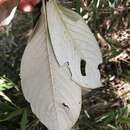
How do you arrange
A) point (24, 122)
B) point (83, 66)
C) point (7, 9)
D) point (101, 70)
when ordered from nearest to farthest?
point (7, 9), point (83, 66), point (24, 122), point (101, 70)

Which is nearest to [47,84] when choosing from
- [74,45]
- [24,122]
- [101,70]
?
[74,45]

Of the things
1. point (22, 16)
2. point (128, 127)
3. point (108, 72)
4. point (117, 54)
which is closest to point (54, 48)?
point (128, 127)

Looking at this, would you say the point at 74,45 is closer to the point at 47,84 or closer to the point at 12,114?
the point at 47,84

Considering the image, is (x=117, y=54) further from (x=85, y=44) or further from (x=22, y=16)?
(x=85, y=44)

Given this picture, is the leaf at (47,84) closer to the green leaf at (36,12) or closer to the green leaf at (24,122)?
the green leaf at (36,12)

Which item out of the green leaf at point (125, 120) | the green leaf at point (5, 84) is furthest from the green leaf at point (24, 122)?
the green leaf at point (125, 120)

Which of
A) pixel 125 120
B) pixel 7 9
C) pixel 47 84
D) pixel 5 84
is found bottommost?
pixel 125 120

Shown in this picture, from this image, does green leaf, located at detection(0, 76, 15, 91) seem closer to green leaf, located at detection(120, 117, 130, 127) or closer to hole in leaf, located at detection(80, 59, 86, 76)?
green leaf, located at detection(120, 117, 130, 127)
